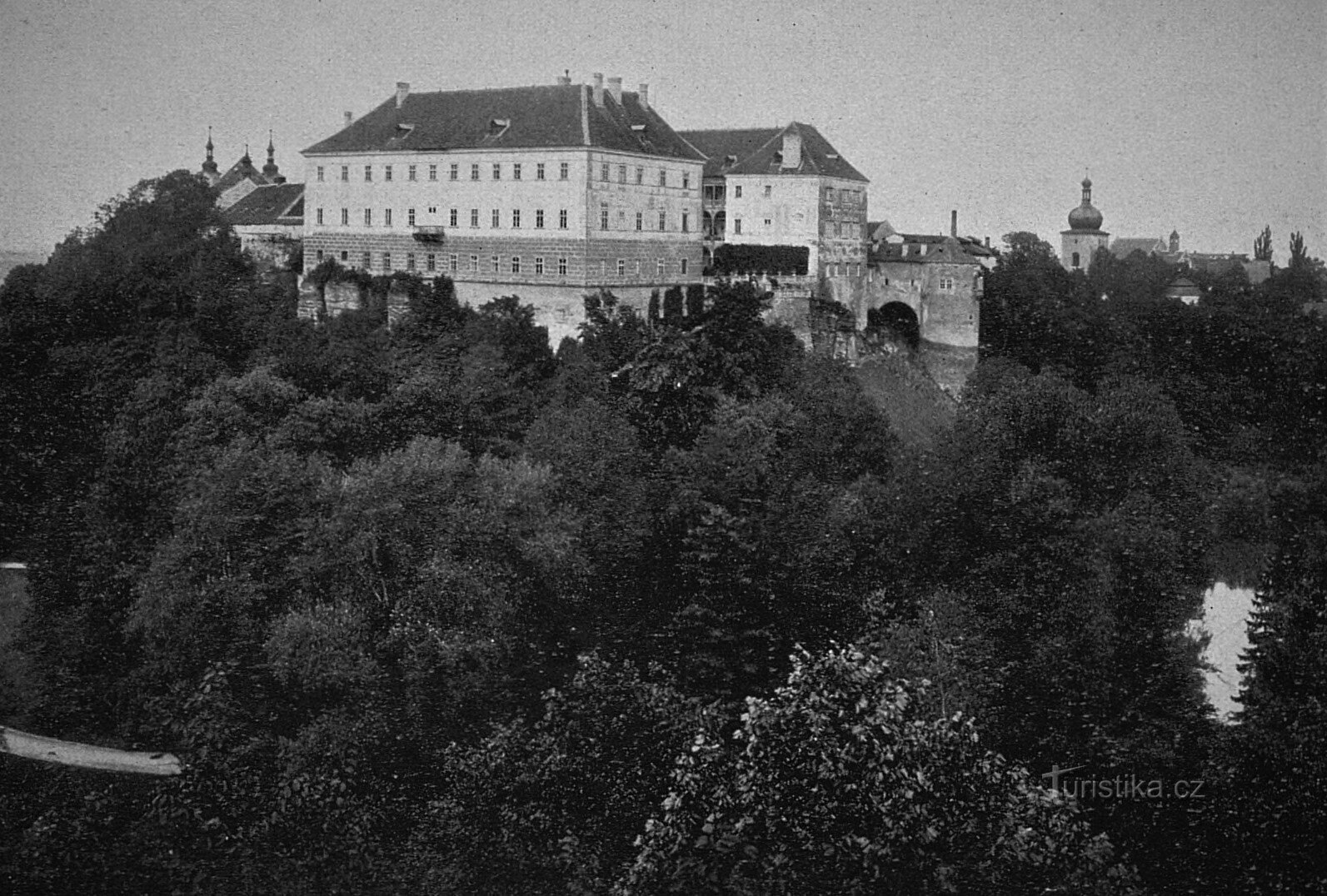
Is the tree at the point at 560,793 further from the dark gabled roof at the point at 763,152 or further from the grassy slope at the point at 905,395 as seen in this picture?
the dark gabled roof at the point at 763,152

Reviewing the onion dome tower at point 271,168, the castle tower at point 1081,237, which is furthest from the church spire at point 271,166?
the castle tower at point 1081,237

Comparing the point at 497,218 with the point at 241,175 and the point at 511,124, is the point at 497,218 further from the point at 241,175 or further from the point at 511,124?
the point at 241,175

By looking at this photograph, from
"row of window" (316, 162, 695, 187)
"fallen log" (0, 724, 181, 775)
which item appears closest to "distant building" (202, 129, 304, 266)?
"row of window" (316, 162, 695, 187)

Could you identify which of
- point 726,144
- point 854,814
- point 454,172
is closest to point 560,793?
point 854,814

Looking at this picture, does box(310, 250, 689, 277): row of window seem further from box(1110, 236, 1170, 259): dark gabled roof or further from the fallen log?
box(1110, 236, 1170, 259): dark gabled roof

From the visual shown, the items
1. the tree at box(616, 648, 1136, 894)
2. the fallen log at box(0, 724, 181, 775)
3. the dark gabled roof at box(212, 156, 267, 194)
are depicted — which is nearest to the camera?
the tree at box(616, 648, 1136, 894)

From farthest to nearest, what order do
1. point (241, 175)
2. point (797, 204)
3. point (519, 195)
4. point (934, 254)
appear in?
point (241, 175), point (934, 254), point (797, 204), point (519, 195)
